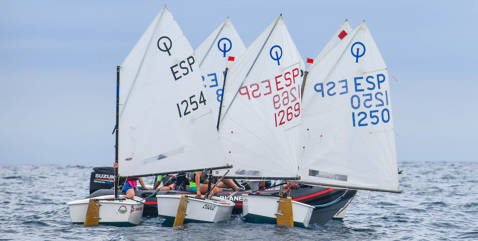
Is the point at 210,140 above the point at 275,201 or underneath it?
above

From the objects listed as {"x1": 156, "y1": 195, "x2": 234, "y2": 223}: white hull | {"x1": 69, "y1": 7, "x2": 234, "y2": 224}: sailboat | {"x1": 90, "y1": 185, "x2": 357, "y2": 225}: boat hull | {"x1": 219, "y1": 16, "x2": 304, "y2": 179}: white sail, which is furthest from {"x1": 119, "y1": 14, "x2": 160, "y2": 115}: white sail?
{"x1": 90, "y1": 185, "x2": 357, "y2": 225}: boat hull

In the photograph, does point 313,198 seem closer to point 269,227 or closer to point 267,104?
point 269,227

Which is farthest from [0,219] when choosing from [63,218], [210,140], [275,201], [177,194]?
[275,201]

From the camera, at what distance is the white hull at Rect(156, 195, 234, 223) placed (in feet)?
85.1

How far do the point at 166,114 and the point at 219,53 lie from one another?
7.73 meters

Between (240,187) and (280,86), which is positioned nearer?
(280,86)

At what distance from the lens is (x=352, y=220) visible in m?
33.1

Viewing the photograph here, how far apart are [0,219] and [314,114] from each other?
13676mm

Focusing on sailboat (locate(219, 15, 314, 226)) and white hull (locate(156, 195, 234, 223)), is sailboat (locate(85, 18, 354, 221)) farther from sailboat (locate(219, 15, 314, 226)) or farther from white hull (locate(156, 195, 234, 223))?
white hull (locate(156, 195, 234, 223))

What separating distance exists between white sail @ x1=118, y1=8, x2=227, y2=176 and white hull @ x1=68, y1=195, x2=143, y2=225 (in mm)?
1758

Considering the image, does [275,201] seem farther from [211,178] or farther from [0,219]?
[0,219]

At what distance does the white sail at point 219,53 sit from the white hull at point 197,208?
27.9ft

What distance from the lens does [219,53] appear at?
34.2 m

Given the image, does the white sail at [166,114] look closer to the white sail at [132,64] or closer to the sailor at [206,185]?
the white sail at [132,64]
